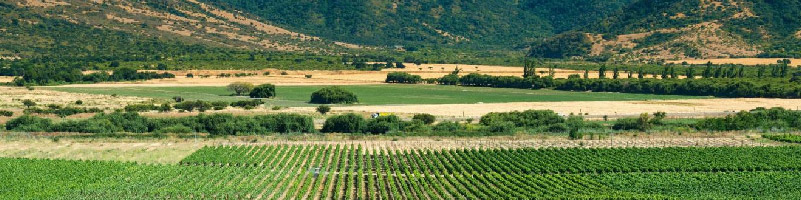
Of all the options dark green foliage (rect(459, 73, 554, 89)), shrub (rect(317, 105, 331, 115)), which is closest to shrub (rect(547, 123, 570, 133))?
shrub (rect(317, 105, 331, 115))

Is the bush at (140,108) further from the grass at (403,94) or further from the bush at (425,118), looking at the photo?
the bush at (425,118)

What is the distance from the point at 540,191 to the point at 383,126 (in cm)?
3181

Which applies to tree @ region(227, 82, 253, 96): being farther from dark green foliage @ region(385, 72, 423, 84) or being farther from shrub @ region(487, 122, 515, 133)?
shrub @ region(487, 122, 515, 133)

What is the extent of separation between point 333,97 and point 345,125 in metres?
29.2

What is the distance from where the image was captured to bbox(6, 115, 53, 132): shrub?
270 ft

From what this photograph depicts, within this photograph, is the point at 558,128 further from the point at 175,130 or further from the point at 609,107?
the point at 175,130

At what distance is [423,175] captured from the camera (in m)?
60.1

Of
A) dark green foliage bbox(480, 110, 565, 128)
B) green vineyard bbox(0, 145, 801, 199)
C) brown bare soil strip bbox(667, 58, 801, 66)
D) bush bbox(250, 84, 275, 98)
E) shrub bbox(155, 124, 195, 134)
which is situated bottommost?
green vineyard bbox(0, 145, 801, 199)

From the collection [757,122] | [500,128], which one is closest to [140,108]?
[500,128]

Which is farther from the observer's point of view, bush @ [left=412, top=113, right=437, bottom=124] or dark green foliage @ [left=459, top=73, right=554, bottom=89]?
dark green foliage @ [left=459, top=73, right=554, bottom=89]

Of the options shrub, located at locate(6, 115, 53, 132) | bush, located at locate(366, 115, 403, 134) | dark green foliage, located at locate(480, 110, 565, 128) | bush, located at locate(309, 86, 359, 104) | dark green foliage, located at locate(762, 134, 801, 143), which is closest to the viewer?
dark green foliage, located at locate(762, 134, 801, 143)

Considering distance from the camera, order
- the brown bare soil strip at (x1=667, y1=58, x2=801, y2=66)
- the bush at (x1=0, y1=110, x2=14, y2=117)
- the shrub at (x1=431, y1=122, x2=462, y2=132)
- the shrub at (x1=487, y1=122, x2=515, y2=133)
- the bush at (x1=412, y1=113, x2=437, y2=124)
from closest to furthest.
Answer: the shrub at (x1=487, y1=122, x2=515, y2=133)
the shrub at (x1=431, y1=122, x2=462, y2=132)
the bush at (x1=412, y1=113, x2=437, y2=124)
the bush at (x1=0, y1=110, x2=14, y2=117)
the brown bare soil strip at (x1=667, y1=58, x2=801, y2=66)

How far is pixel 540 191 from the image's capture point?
2098 inches

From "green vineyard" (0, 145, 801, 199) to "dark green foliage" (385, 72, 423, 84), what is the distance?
82.7 m
